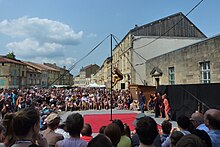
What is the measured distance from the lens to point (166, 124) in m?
4.76

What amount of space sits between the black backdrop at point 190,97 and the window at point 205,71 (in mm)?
3354

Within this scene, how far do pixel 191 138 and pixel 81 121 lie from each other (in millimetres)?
1818

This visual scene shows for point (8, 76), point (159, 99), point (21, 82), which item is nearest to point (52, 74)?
point (21, 82)

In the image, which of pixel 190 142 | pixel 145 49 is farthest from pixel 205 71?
pixel 145 49

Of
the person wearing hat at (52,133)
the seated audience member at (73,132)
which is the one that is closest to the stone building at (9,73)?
the person wearing hat at (52,133)

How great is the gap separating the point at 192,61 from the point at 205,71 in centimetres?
169

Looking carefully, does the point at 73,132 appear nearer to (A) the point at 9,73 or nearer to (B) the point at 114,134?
(B) the point at 114,134

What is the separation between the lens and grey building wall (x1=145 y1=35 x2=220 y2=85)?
15047 millimetres

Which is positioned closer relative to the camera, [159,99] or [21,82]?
[159,99]

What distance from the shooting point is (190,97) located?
12258 millimetres

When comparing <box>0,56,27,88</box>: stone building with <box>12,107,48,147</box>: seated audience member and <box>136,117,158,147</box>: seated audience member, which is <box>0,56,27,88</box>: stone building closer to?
<box>12,107,48,147</box>: seated audience member

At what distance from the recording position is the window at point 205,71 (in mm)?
16141

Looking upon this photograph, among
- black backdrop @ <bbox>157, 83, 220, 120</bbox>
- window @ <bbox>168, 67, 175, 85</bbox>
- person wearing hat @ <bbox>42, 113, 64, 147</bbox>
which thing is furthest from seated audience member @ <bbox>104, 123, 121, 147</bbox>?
window @ <bbox>168, 67, 175, 85</bbox>

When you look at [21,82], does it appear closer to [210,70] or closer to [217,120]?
[210,70]
